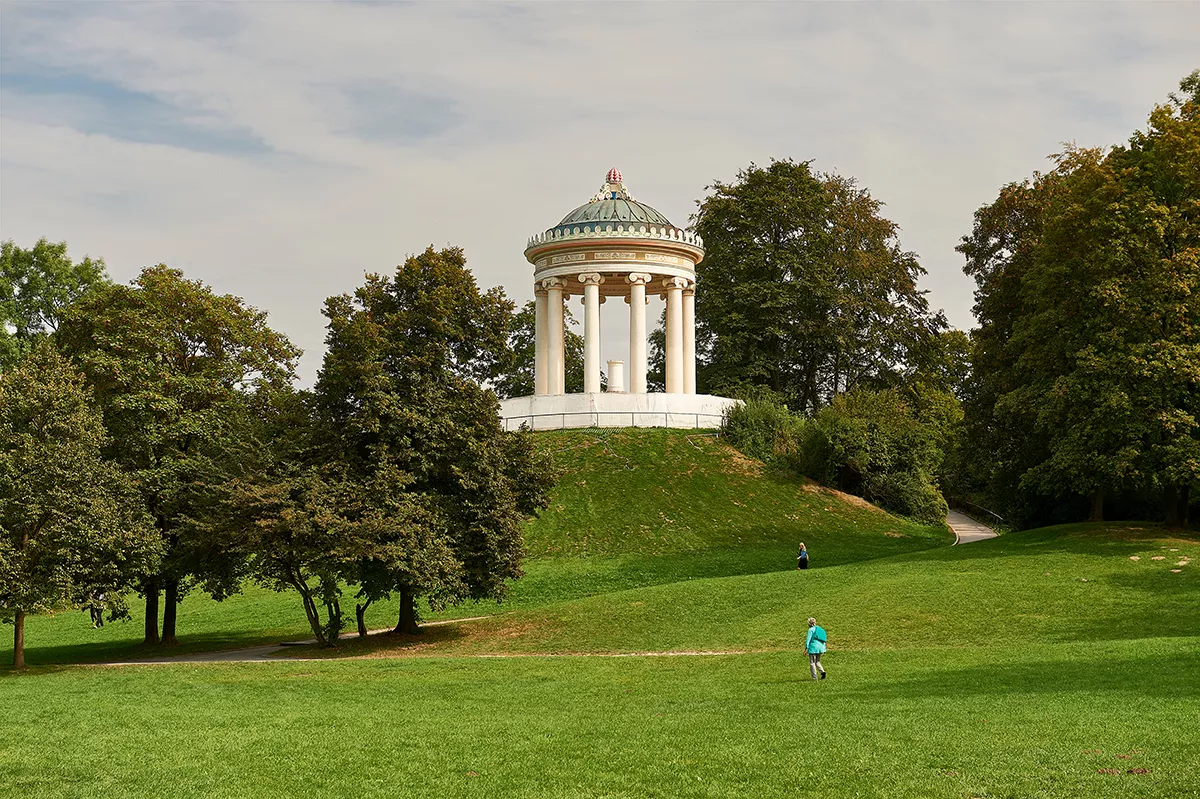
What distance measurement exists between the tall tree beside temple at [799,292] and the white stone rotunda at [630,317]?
8.66m

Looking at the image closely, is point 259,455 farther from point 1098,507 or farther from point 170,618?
point 1098,507

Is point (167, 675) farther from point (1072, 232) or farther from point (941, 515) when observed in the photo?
point (941, 515)

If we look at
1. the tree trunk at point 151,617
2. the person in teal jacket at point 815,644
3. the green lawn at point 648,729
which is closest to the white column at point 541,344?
the tree trunk at point 151,617

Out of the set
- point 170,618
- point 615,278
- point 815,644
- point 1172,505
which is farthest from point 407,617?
point 615,278

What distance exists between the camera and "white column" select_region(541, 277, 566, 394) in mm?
62844

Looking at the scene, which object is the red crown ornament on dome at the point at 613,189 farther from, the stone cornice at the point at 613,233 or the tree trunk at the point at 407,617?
the tree trunk at the point at 407,617

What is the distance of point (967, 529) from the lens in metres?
63.6

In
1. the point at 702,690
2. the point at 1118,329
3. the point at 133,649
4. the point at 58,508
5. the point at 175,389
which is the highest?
the point at 1118,329

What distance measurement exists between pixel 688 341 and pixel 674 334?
1175 mm

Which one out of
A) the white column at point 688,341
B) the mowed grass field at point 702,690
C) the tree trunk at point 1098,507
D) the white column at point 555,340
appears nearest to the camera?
the mowed grass field at point 702,690

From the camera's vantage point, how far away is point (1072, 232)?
44.0m

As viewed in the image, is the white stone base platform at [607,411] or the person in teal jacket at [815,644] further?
the white stone base platform at [607,411]

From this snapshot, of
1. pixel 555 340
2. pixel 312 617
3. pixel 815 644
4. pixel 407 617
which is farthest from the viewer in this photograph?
pixel 555 340

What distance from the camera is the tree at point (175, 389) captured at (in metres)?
35.4
